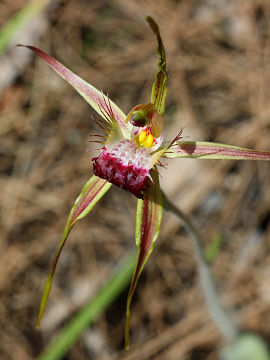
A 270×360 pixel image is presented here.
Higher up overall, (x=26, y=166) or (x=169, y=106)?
(x=169, y=106)

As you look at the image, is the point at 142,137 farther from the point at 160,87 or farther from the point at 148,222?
the point at 148,222

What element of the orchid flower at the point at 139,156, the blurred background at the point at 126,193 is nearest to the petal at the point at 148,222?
the orchid flower at the point at 139,156

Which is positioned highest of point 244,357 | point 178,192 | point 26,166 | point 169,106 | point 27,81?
point 27,81

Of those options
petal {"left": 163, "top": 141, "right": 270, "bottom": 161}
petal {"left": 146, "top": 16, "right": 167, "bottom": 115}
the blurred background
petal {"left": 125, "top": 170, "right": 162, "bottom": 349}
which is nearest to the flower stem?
petal {"left": 125, "top": 170, "right": 162, "bottom": 349}

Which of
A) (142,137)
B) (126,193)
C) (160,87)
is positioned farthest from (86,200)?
(126,193)

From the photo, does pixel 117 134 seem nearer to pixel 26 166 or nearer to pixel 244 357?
pixel 244 357

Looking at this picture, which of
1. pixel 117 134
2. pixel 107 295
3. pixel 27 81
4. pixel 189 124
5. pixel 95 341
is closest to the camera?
pixel 117 134

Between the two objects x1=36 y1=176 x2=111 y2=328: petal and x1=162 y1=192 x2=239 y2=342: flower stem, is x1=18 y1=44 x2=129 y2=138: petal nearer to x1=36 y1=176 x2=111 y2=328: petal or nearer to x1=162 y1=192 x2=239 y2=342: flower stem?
x1=36 y1=176 x2=111 y2=328: petal

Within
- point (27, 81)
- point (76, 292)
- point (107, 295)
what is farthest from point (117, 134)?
point (27, 81)
